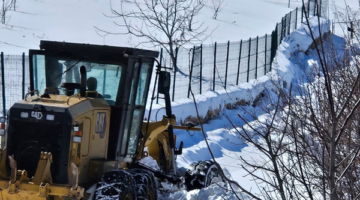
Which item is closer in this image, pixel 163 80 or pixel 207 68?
pixel 163 80

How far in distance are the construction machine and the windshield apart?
1cm

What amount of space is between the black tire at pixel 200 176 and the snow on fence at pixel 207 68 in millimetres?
Result: 5537

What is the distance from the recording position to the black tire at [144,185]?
6918 millimetres

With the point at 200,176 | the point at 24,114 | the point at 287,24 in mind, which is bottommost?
the point at 200,176

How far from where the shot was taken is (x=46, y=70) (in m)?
7.57

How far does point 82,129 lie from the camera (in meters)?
6.55

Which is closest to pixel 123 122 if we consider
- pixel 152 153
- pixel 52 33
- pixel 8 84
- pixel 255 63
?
pixel 152 153

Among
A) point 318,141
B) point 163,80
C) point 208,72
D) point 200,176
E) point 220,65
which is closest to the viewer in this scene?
point 163,80

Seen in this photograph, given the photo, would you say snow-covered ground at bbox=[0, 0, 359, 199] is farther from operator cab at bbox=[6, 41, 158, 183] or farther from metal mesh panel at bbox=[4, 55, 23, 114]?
metal mesh panel at bbox=[4, 55, 23, 114]

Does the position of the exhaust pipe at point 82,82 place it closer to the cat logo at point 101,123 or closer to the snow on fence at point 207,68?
the cat logo at point 101,123

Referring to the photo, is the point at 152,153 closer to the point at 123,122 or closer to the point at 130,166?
the point at 130,166

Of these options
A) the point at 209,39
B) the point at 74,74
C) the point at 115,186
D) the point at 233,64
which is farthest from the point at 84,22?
the point at 115,186

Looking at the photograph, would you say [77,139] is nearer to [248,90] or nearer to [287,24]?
[248,90]

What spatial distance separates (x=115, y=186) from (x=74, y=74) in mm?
1730
